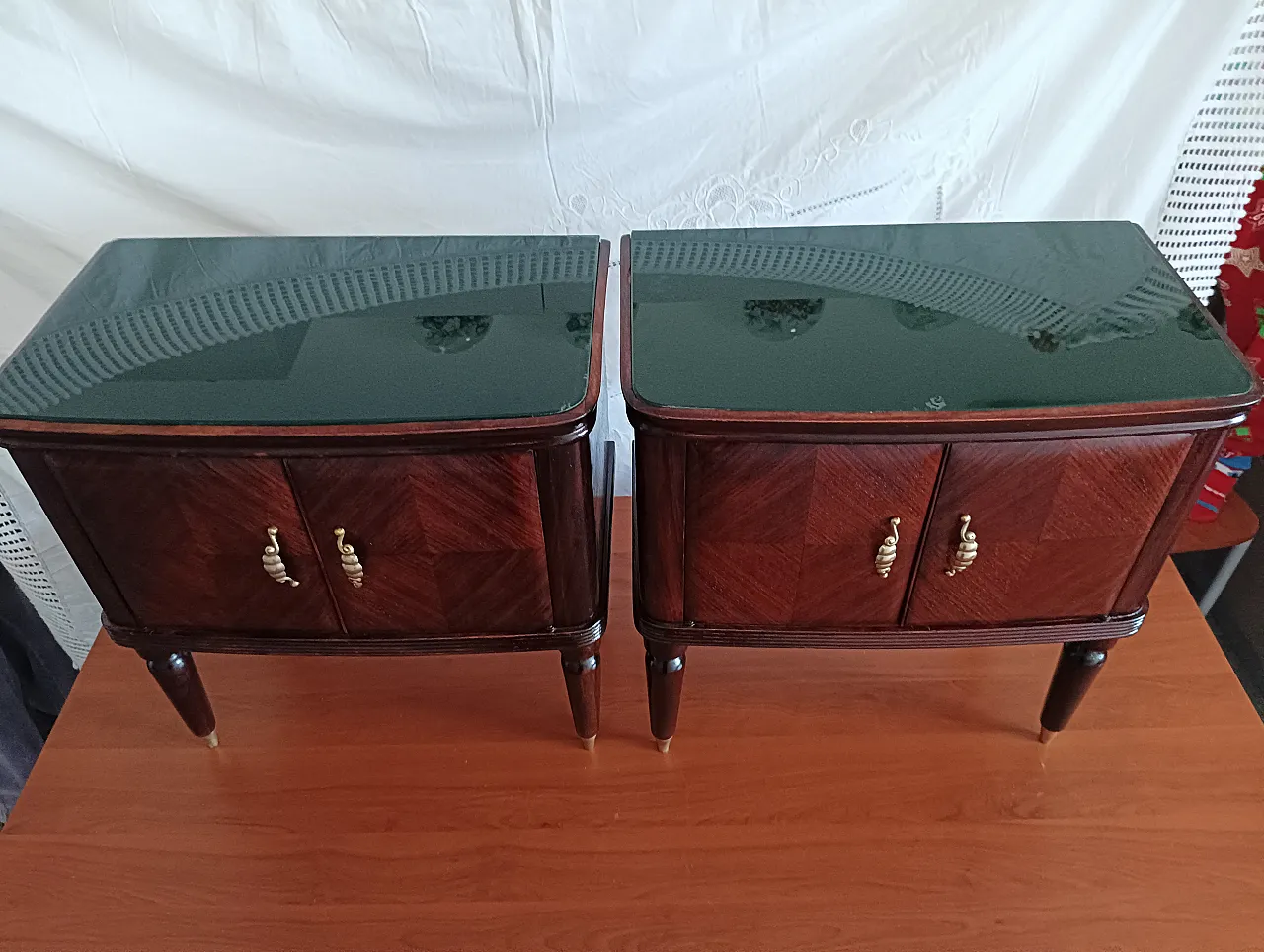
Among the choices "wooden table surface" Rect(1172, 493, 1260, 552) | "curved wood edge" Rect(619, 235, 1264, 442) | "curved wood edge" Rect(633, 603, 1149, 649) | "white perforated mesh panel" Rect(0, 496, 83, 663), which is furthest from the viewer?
"wooden table surface" Rect(1172, 493, 1260, 552)

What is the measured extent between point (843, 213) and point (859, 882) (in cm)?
66

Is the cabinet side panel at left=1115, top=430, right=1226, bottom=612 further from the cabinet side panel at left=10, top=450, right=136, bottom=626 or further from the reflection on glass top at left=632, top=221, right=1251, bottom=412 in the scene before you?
the cabinet side panel at left=10, top=450, right=136, bottom=626

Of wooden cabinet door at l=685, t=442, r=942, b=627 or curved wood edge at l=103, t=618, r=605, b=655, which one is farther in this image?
curved wood edge at l=103, t=618, r=605, b=655

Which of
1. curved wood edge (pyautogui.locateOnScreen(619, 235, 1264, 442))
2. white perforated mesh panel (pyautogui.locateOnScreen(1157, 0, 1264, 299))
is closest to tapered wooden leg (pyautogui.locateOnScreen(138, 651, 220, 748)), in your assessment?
curved wood edge (pyautogui.locateOnScreen(619, 235, 1264, 442))

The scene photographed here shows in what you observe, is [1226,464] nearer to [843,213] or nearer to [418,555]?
[843,213]

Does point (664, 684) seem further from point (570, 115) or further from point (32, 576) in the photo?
point (32, 576)

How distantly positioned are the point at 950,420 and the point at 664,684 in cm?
38

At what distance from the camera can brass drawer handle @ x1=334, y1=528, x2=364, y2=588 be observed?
728mm

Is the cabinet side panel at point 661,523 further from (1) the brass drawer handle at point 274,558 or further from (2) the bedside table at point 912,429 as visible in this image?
(1) the brass drawer handle at point 274,558

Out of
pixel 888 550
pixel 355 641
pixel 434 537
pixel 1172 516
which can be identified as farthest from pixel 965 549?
pixel 355 641

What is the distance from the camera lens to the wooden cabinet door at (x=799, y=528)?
68 cm

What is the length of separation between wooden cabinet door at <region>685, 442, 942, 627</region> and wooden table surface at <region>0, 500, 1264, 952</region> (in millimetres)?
224

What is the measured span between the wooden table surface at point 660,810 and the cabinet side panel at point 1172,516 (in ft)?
0.76

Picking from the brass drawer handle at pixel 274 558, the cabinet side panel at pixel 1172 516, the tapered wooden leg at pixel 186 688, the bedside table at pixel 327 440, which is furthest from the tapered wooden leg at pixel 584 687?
the cabinet side panel at pixel 1172 516
